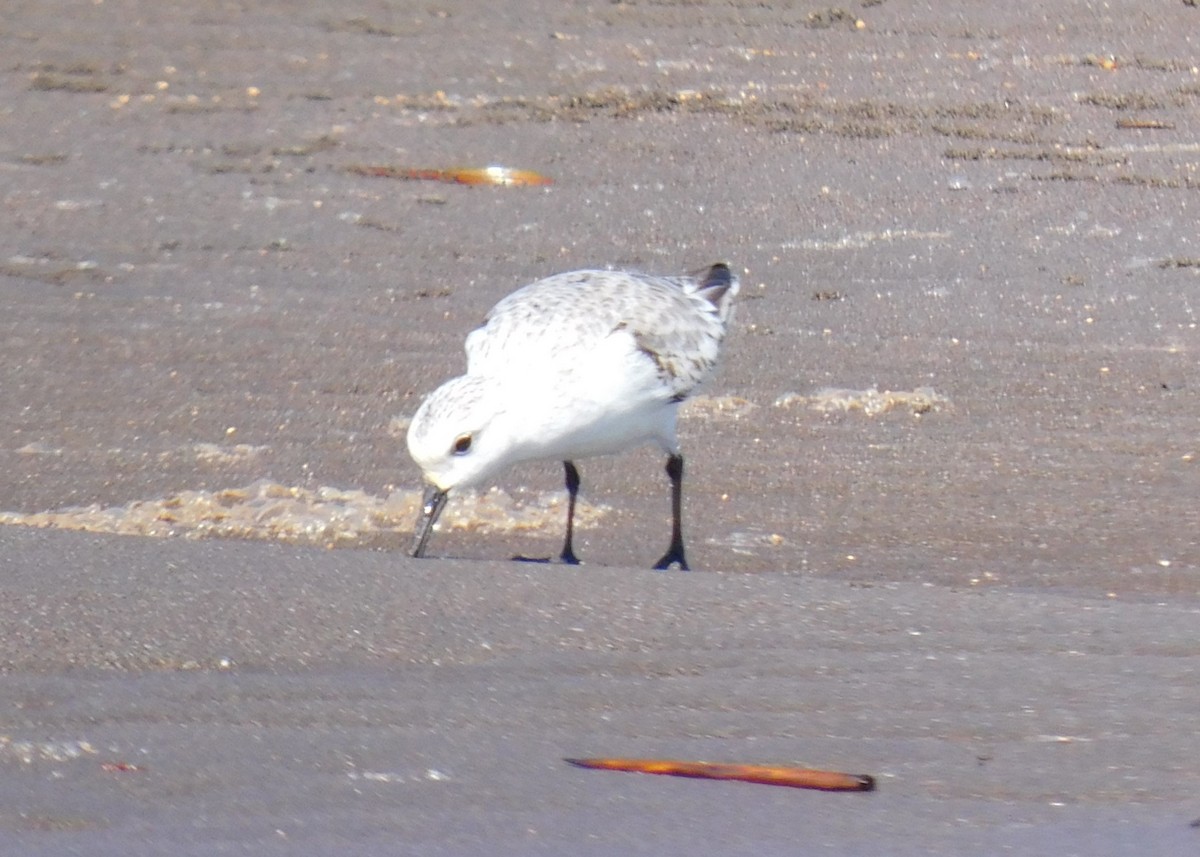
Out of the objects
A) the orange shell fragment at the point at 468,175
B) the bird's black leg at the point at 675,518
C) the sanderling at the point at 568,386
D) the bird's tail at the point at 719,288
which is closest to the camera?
the sanderling at the point at 568,386

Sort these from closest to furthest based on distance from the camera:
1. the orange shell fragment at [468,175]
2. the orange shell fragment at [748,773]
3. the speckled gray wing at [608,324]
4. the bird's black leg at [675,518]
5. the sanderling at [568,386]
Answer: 1. the orange shell fragment at [748,773]
2. the sanderling at [568,386]
3. the speckled gray wing at [608,324]
4. the bird's black leg at [675,518]
5. the orange shell fragment at [468,175]

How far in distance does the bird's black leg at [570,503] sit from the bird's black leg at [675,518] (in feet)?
0.85

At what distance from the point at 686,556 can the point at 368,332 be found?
7.08 ft

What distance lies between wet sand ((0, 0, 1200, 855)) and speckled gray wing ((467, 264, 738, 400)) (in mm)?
489

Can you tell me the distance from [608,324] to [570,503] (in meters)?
0.60

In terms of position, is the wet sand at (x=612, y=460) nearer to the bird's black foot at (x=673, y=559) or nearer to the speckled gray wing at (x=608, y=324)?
the bird's black foot at (x=673, y=559)

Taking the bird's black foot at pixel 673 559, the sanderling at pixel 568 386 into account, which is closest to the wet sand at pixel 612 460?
the bird's black foot at pixel 673 559

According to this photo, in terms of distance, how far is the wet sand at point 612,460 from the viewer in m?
3.06

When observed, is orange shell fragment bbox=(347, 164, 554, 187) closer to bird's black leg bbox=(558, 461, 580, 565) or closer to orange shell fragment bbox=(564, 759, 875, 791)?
bird's black leg bbox=(558, 461, 580, 565)

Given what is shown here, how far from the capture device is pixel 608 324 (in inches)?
205

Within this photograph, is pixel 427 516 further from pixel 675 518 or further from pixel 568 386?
pixel 675 518

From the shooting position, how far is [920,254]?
25.3ft

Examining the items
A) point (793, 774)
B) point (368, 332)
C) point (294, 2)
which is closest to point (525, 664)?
point (793, 774)

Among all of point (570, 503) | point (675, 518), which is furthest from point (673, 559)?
point (570, 503)
